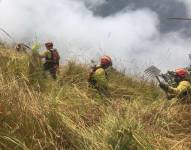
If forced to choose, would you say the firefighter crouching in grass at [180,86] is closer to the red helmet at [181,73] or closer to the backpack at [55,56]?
the red helmet at [181,73]

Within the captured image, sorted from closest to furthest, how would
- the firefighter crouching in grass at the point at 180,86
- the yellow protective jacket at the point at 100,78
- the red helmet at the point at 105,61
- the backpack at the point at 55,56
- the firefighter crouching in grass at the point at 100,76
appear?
the firefighter crouching in grass at the point at 180,86 < the firefighter crouching in grass at the point at 100,76 < the yellow protective jacket at the point at 100,78 < the red helmet at the point at 105,61 < the backpack at the point at 55,56

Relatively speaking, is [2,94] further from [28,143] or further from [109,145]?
[109,145]

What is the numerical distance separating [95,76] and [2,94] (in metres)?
5.80

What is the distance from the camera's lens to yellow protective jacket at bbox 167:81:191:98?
399 inches

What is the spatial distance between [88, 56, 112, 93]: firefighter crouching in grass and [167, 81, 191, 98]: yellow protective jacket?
50.4 inches

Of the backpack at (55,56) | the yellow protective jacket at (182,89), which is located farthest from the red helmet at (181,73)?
the backpack at (55,56)

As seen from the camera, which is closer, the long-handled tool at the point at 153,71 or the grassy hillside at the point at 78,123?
the grassy hillside at the point at 78,123

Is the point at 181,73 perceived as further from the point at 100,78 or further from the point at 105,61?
the point at 105,61

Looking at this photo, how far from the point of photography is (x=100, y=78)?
11516 mm

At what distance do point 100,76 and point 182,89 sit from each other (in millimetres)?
1918

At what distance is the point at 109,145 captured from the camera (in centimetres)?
601

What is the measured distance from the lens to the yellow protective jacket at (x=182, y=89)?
1012 centimetres

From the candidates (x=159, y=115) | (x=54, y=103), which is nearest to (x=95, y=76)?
(x=159, y=115)

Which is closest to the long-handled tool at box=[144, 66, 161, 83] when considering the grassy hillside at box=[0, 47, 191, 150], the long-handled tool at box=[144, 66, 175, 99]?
the long-handled tool at box=[144, 66, 175, 99]
